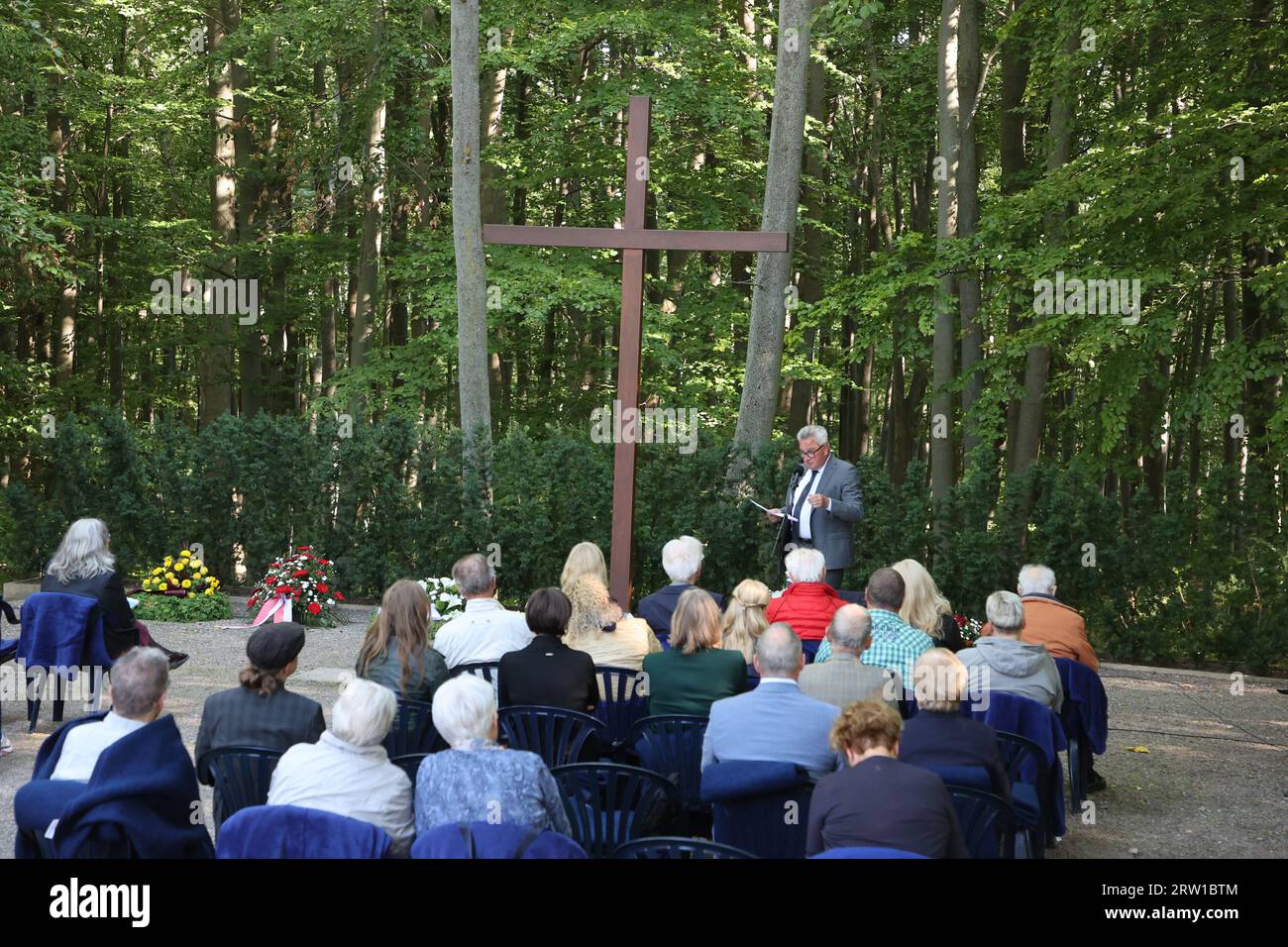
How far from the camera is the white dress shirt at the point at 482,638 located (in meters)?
5.67

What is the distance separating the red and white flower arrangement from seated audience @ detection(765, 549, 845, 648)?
558 centimetres

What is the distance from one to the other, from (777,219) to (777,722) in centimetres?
812

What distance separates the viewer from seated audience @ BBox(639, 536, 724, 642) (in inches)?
244

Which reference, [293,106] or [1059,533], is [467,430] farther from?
[293,106]

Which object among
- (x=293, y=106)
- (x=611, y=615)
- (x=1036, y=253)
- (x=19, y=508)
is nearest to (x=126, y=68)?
(x=293, y=106)

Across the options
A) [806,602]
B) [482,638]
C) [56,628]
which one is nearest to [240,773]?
[482,638]

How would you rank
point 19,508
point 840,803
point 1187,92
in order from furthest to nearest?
1. point 1187,92
2. point 19,508
3. point 840,803

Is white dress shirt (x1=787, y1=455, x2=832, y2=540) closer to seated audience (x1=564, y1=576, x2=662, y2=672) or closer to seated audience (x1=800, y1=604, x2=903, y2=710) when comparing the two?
seated audience (x1=564, y1=576, x2=662, y2=672)

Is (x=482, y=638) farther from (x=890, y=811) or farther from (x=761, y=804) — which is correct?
(x=890, y=811)

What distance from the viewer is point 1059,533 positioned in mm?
10352

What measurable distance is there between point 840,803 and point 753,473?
7.84 meters

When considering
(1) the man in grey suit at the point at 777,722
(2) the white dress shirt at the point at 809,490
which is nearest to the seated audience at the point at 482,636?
(1) the man in grey suit at the point at 777,722

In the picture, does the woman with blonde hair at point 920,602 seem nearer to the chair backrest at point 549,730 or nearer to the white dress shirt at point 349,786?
the chair backrest at point 549,730

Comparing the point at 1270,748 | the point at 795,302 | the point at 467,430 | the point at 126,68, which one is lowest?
the point at 1270,748
